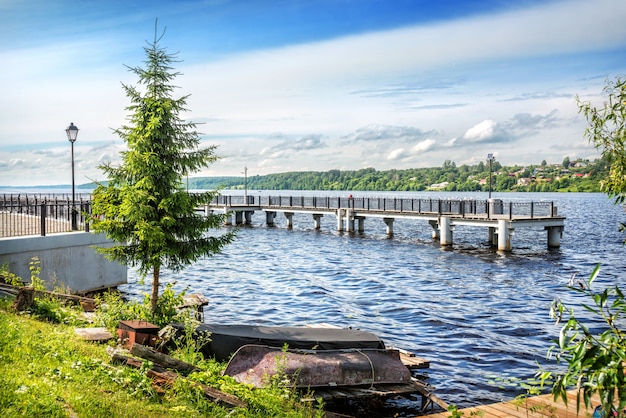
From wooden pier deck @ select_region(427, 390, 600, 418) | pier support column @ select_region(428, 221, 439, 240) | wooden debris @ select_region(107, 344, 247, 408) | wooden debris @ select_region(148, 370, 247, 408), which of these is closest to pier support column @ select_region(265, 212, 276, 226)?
pier support column @ select_region(428, 221, 439, 240)

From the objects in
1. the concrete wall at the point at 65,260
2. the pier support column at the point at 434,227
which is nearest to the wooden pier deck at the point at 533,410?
the concrete wall at the point at 65,260

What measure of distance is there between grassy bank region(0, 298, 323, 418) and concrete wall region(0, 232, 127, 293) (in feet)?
28.8

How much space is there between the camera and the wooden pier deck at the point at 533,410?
9.48 metres

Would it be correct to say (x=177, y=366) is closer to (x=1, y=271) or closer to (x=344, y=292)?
(x=1, y=271)

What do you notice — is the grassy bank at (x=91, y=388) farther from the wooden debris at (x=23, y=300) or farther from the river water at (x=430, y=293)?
the river water at (x=430, y=293)

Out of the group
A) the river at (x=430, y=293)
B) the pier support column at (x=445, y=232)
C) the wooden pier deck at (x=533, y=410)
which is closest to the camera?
the wooden pier deck at (x=533, y=410)

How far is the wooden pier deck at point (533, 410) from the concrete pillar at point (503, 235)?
31.9 metres

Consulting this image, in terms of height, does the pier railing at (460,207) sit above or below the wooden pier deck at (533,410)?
above

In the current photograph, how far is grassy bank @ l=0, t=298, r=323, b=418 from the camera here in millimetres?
7227

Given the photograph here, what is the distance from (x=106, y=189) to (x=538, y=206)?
37.4 metres

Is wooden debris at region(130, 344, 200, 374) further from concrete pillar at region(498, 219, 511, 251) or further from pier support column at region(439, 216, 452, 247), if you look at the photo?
pier support column at region(439, 216, 452, 247)

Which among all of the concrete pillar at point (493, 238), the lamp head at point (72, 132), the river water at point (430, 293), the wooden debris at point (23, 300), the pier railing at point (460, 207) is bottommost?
the river water at point (430, 293)

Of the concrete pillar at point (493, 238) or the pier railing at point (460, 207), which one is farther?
the concrete pillar at point (493, 238)

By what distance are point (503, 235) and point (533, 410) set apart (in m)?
33.0
